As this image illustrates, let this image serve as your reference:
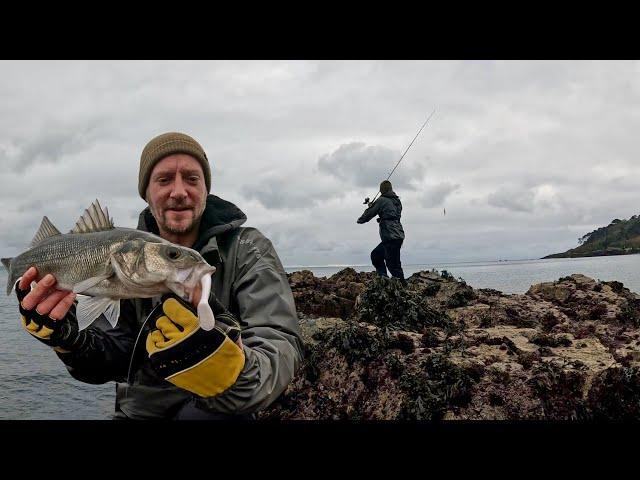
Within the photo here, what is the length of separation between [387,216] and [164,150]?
12.4 meters

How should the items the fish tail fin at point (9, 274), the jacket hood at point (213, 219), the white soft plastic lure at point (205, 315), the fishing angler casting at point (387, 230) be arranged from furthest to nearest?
the fishing angler casting at point (387, 230), the jacket hood at point (213, 219), the fish tail fin at point (9, 274), the white soft plastic lure at point (205, 315)

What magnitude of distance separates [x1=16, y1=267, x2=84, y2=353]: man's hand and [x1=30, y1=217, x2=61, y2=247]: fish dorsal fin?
0.56 metres

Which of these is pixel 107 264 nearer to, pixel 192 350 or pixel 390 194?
pixel 192 350

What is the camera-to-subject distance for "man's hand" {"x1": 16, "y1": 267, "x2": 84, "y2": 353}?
4195mm

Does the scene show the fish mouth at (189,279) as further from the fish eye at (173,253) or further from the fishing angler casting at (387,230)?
the fishing angler casting at (387,230)

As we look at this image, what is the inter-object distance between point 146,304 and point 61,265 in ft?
3.22

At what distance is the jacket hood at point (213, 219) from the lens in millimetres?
4742

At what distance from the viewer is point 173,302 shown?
343cm

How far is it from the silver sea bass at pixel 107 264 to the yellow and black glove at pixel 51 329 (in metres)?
0.29

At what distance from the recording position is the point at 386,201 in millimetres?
16859

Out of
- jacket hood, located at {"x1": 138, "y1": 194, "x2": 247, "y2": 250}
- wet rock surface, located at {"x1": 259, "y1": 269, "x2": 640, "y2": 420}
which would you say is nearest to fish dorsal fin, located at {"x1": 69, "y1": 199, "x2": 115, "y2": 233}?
jacket hood, located at {"x1": 138, "y1": 194, "x2": 247, "y2": 250}

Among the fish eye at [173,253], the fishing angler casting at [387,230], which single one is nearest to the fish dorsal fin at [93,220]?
the fish eye at [173,253]

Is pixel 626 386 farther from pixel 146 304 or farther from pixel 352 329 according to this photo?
pixel 146 304

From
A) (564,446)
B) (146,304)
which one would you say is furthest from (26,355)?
(564,446)
